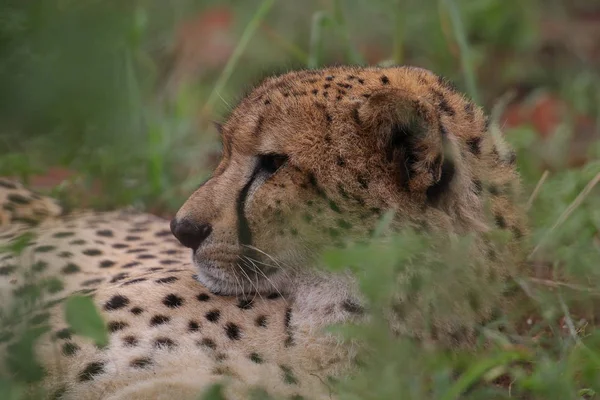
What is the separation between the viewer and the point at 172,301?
7.93ft

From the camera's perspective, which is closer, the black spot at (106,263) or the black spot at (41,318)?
the black spot at (41,318)

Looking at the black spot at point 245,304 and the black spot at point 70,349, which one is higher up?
the black spot at point 245,304

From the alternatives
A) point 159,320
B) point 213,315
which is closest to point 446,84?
point 213,315

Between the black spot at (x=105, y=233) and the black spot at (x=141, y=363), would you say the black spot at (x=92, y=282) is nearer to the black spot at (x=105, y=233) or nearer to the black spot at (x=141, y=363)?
the black spot at (x=105, y=233)

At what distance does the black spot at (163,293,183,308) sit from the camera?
7.89 feet

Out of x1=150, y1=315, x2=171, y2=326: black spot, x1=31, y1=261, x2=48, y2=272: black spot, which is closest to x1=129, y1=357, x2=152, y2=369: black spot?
x1=150, y1=315, x2=171, y2=326: black spot

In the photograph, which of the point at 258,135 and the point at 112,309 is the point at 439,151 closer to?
the point at 258,135

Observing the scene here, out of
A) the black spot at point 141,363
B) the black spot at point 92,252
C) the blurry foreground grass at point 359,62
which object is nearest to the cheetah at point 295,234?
the black spot at point 141,363

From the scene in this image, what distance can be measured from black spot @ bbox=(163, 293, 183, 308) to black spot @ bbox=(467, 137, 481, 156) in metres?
0.83

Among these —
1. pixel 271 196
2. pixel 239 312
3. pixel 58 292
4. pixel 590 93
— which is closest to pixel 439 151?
pixel 271 196

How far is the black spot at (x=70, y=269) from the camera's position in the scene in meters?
2.79

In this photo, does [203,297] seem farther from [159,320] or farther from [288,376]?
[288,376]

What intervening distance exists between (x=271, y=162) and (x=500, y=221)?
0.60m

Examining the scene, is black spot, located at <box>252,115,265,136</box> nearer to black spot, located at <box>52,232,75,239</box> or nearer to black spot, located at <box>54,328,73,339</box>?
black spot, located at <box>54,328,73,339</box>
